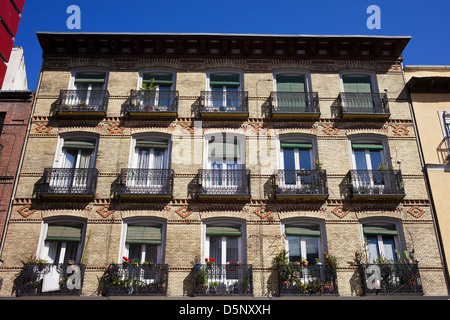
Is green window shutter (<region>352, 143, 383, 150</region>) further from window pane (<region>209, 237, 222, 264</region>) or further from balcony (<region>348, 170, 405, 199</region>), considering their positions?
window pane (<region>209, 237, 222, 264</region>)

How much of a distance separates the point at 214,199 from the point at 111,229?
10.6ft

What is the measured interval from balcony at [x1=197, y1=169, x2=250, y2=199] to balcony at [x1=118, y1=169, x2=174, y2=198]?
0.99 metres

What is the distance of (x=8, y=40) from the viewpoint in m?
12.5

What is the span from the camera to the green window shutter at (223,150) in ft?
44.1

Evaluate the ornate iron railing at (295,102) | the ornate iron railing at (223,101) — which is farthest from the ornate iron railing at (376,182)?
the ornate iron railing at (223,101)

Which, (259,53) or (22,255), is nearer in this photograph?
(22,255)

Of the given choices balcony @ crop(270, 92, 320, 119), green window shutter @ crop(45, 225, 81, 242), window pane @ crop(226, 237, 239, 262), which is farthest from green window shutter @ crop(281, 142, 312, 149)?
green window shutter @ crop(45, 225, 81, 242)

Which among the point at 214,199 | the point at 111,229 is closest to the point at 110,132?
the point at 111,229

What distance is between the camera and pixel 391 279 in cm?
1134

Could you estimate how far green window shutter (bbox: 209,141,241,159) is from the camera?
1344cm

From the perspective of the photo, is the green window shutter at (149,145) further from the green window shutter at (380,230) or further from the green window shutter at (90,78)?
the green window shutter at (380,230)

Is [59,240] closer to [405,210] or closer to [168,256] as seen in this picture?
→ [168,256]

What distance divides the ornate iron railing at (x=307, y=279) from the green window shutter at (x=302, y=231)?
100 cm

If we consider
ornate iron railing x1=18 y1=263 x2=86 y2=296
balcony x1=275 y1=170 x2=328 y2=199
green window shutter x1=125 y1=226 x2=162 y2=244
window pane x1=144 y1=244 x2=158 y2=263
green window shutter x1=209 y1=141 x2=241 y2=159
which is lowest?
ornate iron railing x1=18 y1=263 x2=86 y2=296
